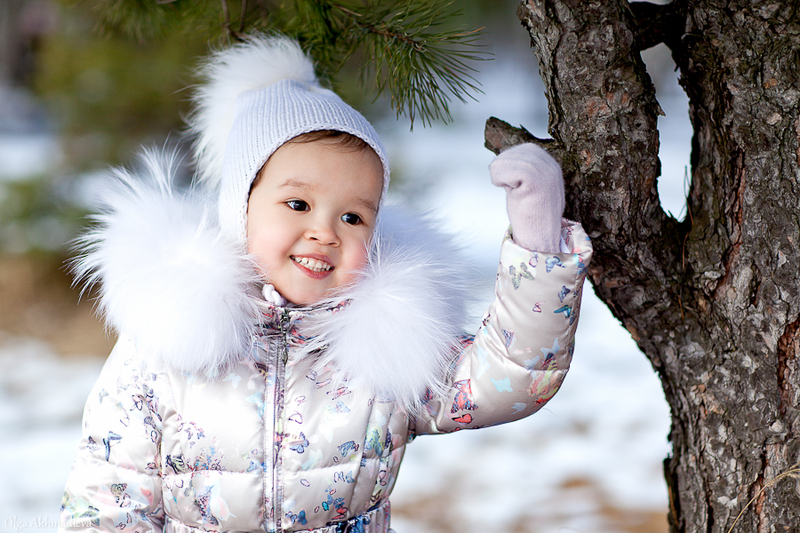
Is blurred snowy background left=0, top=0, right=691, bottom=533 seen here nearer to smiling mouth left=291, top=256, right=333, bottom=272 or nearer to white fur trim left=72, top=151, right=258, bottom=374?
smiling mouth left=291, top=256, right=333, bottom=272

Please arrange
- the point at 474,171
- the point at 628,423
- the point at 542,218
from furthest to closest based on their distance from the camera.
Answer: the point at 474,171, the point at 628,423, the point at 542,218

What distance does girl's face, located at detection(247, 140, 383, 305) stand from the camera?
1.09m

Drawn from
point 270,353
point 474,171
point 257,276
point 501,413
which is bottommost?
point 501,413

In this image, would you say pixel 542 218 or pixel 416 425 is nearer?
pixel 542 218

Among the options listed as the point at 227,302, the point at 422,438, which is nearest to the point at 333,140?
the point at 227,302

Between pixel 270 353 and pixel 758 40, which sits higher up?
pixel 758 40

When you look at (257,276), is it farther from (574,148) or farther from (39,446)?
(39,446)

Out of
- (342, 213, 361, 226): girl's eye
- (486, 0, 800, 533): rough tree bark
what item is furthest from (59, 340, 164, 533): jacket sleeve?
(486, 0, 800, 533): rough tree bark

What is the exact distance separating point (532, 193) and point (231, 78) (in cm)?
69

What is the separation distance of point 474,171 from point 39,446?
448cm

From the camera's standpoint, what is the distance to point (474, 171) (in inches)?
244

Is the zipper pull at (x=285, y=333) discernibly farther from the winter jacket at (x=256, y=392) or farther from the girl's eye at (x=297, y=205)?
the girl's eye at (x=297, y=205)

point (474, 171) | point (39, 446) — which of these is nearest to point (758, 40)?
point (39, 446)

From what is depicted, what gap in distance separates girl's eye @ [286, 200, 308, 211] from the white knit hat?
88 millimetres
